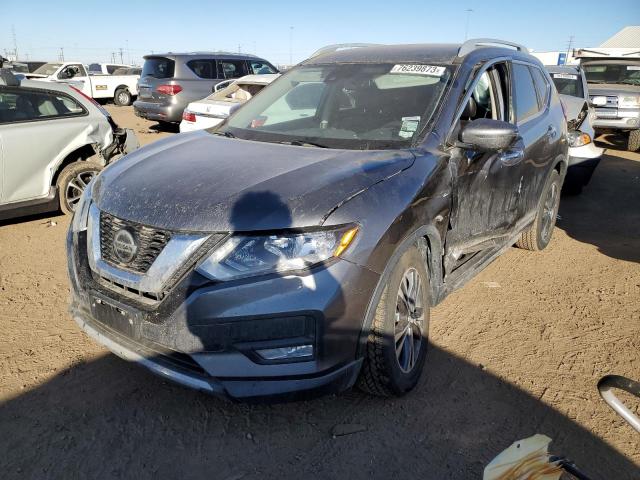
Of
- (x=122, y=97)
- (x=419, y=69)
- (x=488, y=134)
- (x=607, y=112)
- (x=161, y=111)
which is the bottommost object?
(x=122, y=97)

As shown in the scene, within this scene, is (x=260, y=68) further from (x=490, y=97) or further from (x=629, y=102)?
(x=490, y=97)

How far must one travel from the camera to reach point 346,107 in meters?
3.56

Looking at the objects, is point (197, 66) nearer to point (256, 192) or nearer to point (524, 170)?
point (524, 170)

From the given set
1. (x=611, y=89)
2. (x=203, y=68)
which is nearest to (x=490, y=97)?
(x=611, y=89)

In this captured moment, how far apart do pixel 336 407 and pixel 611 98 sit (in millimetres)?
11196

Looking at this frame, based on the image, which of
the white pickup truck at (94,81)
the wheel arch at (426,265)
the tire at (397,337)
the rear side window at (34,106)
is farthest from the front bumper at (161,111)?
the tire at (397,337)

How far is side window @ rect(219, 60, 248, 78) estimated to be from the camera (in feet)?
42.9

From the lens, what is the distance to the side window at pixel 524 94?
4094 mm

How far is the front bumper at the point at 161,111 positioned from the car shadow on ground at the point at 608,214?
8.49 meters

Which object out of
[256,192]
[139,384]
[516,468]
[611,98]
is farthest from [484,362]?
[611,98]

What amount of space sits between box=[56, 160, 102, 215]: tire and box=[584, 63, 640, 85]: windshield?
11692 millimetres

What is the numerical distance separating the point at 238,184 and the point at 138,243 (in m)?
0.52

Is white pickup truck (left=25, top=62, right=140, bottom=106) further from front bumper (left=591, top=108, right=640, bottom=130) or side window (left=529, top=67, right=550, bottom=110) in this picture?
side window (left=529, top=67, right=550, bottom=110)

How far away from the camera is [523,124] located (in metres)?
4.12
